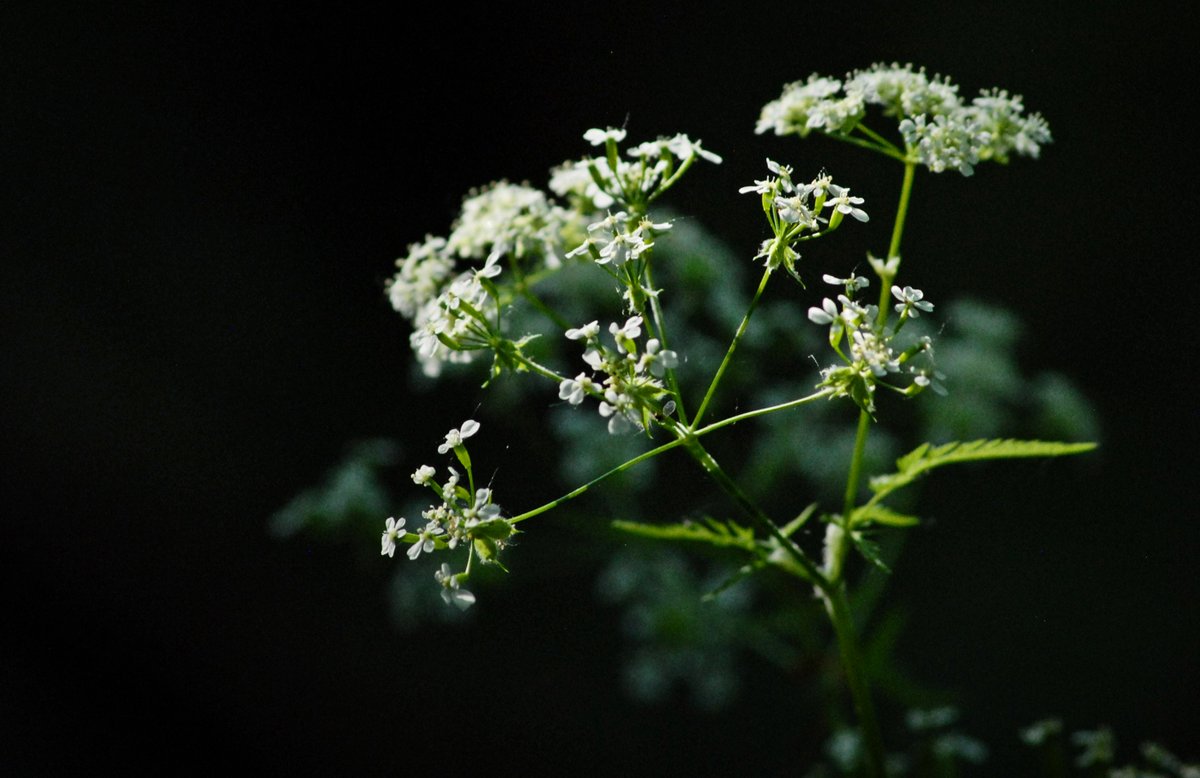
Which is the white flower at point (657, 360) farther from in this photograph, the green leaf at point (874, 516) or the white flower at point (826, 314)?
the green leaf at point (874, 516)

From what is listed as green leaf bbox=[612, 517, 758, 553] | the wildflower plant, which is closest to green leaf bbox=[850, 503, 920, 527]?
the wildflower plant

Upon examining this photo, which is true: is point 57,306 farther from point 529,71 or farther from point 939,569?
point 939,569

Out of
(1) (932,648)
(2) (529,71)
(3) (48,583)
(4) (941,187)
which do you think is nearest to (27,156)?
(3) (48,583)

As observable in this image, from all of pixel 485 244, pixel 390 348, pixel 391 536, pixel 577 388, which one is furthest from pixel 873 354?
pixel 390 348

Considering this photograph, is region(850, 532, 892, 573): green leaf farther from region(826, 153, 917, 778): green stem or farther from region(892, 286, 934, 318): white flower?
region(892, 286, 934, 318): white flower

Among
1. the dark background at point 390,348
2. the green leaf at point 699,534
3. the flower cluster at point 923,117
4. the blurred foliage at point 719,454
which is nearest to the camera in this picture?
the green leaf at point 699,534

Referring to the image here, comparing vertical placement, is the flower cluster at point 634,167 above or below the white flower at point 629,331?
above

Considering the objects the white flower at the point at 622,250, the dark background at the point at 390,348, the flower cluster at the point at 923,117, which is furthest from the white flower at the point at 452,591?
the dark background at the point at 390,348
